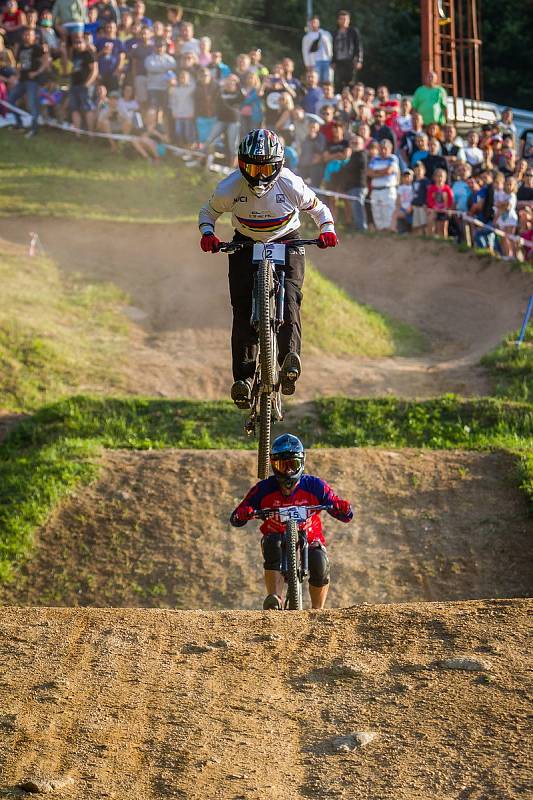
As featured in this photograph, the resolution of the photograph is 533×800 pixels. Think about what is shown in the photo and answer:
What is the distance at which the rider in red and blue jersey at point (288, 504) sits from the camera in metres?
10.9

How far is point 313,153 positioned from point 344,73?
3739 millimetres

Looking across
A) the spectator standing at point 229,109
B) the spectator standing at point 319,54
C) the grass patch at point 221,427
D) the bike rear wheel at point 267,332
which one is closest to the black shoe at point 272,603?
the bike rear wheel at point 267,332

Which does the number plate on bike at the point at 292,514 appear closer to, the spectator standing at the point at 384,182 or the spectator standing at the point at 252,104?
the spectator standing at the point at 384,182

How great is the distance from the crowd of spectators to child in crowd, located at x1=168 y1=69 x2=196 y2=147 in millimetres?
22

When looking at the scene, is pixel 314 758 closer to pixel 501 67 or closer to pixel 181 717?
pixel 181 717

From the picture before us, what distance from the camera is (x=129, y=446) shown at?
54.9ft

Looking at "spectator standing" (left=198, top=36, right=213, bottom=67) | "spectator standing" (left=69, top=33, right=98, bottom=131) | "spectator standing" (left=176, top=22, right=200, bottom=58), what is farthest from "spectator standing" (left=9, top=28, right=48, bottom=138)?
"spectator standing" (left=198, top=36, right=213, bottom=67)

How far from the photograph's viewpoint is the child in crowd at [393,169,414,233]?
23109mm

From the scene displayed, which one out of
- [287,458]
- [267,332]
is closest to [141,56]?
[267,332]

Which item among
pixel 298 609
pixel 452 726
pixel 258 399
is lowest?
pixel 298 609

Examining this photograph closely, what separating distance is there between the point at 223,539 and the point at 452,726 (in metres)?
6.71

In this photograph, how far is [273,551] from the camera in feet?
35.5

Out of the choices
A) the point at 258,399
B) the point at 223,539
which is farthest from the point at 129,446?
the point at 258,399

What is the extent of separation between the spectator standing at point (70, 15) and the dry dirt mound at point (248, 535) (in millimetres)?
13143
